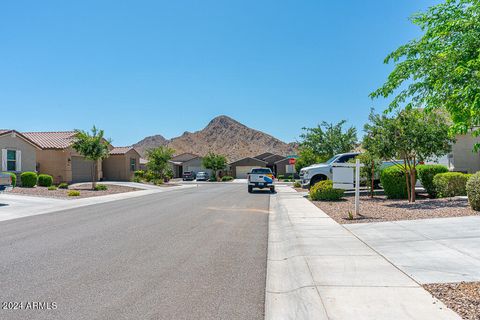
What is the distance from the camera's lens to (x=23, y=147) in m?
29.0

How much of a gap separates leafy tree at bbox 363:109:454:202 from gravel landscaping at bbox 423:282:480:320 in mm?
9801

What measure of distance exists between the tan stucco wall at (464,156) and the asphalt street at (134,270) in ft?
46.1

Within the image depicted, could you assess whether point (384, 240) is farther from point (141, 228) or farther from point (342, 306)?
point (141, 228)

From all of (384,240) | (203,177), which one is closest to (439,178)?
(384,240)

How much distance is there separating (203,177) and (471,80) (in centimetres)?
5672

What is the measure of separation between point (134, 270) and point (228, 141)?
5834 inches

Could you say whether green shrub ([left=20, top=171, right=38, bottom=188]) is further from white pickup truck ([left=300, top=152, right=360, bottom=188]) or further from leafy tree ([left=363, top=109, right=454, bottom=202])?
leafy tree ([left=363, top=109, right=454, bottom=202])

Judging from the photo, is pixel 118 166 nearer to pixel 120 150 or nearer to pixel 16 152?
pixel 120 150

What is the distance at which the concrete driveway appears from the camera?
582 cm

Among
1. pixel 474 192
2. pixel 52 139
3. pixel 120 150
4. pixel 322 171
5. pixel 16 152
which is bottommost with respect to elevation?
pixel 474 192

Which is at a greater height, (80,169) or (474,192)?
(80,169)

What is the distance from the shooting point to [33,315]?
446 cm

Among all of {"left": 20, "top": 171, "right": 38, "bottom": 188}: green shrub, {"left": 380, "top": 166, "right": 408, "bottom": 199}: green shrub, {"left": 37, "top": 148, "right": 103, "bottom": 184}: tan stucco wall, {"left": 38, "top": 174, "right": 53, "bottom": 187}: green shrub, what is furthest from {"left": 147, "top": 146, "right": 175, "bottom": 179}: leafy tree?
{"left": 380, "top": 166, "right": 408, "bottom": 199}: green shrub

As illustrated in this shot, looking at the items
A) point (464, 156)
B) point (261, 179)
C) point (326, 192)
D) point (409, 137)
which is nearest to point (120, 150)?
point (261, 179)
